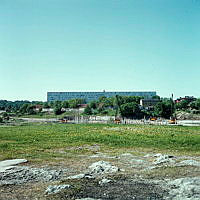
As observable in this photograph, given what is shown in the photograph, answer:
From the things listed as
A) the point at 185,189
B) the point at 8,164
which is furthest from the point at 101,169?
the point at 8,164

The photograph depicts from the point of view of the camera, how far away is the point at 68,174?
41.2ft

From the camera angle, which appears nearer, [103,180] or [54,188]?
[54,188]

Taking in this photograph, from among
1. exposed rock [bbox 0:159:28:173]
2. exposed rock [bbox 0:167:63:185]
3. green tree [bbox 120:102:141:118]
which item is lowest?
exposed rock [bbox 0:167:63:185]

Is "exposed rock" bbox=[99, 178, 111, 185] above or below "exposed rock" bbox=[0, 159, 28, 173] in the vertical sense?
below

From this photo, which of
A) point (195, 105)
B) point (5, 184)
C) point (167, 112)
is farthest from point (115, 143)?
point (195, 105)

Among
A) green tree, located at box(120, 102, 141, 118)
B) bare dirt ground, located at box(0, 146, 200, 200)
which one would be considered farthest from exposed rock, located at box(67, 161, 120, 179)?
green tree, located at box(120, 102, 141, 118)

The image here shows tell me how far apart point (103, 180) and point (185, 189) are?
3134mm

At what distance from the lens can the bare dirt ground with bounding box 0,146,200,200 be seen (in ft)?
30.1

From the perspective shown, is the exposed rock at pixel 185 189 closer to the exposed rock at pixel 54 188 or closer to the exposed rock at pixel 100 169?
the exposed rock at pixel 100 169

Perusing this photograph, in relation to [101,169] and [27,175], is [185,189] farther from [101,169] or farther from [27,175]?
[27,175]

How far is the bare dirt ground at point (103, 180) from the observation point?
9.19 meters

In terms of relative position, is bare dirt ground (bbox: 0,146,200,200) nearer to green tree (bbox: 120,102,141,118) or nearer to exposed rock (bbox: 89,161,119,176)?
exposed rock (bbox: 89,161,119,176)

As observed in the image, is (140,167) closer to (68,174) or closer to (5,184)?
(68,174)

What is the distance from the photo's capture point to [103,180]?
35.6 ft
